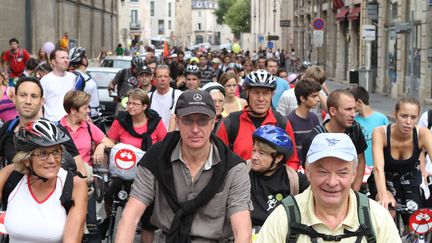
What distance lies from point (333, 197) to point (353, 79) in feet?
95.3

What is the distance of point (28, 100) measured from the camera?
6594 mm

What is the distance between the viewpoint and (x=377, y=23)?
123ft

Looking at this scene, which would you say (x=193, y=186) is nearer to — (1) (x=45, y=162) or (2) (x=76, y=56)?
(1) (x=45, y=162)

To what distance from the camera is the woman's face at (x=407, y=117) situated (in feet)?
21.5

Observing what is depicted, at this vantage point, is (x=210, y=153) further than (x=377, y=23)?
No

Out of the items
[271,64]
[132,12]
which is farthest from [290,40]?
[271,64]

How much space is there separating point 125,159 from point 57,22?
3166 cm

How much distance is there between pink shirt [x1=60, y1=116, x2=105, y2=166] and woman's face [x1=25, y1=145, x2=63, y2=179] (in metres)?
2.89

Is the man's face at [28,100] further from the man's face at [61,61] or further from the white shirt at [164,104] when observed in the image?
the white shirt at [164,104]

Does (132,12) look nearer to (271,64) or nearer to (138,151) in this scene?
(271,64)

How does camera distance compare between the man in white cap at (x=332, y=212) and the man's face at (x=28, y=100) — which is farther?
the man's face at (x=28, y=100)

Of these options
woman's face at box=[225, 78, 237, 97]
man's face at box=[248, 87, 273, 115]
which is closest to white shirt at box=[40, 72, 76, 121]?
woman's face at box=[225, 78, 237, 97]

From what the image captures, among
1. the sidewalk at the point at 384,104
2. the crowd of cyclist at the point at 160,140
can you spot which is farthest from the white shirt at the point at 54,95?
the sidewalk at the point at 384,104

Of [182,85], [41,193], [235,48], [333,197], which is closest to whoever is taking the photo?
[333,197]
